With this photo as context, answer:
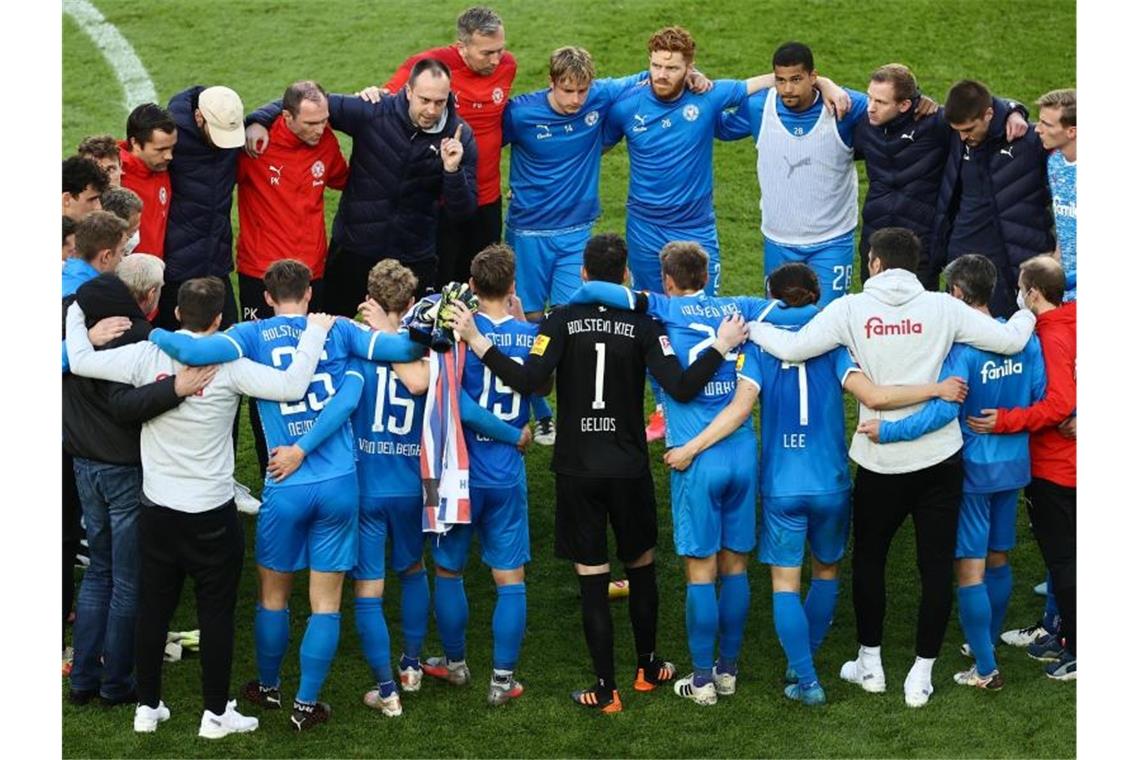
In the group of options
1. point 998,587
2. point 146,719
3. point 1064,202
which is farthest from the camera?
point 1064,202

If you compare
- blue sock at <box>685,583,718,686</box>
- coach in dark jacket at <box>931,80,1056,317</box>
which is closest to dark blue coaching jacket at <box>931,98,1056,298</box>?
coach in dark jacket at <box>931,80,1056,317</box>

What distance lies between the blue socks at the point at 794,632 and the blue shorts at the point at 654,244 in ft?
10.5

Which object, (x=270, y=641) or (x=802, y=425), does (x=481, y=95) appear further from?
(x=270, y=641)

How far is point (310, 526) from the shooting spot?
780 centimetres

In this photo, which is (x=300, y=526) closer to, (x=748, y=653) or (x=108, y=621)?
(x=108, y=621)

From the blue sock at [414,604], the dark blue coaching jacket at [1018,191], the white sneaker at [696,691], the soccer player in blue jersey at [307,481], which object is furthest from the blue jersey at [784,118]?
the blue sock at [414,604]

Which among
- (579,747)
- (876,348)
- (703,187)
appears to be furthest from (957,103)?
(579,747)

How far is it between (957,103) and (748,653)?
3.26m

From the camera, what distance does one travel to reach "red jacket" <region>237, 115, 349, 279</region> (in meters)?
10.2

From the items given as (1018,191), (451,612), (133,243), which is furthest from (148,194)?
(1018,191)

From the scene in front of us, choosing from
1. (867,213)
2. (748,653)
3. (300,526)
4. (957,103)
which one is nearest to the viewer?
(300,526)

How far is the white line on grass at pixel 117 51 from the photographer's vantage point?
17422mm

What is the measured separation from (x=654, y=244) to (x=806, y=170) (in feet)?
3.43

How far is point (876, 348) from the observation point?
7785 mm
